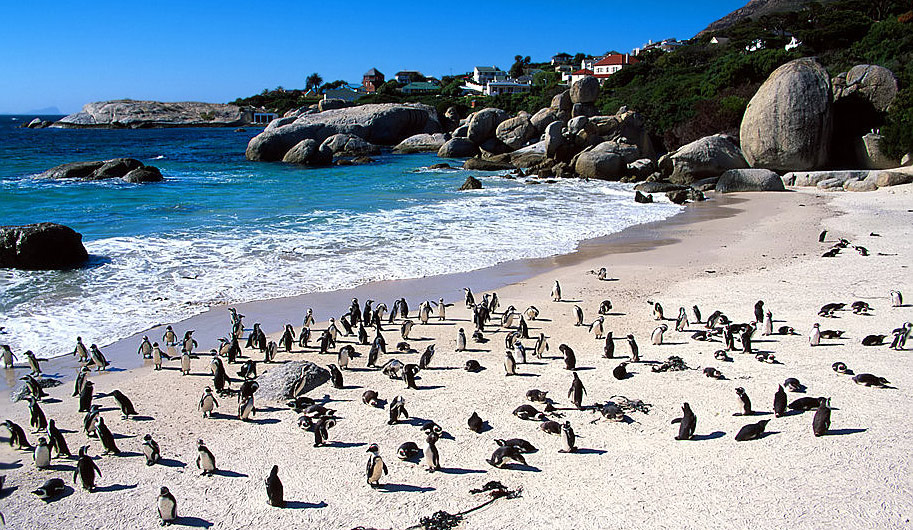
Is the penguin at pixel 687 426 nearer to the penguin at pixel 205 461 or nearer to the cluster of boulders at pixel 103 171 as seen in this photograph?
the penguin at pixel 205 461

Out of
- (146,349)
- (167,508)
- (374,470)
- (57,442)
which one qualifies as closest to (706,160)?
(146,349)

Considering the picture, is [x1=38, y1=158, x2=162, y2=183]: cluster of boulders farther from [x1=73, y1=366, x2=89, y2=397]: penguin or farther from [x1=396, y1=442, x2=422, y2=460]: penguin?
[x1=396, y1=442, x2=422, y2=460]: penguin

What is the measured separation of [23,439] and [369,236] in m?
12.6

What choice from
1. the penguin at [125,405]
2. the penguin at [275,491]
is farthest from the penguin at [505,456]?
the penguin at [125,405]

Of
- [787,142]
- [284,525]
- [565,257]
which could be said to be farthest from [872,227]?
[284,525]

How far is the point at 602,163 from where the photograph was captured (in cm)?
3259

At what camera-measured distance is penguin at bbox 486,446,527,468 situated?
614 cm

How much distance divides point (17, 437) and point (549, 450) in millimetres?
5469

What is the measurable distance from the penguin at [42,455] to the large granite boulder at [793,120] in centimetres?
2849

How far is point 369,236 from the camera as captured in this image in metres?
18.9

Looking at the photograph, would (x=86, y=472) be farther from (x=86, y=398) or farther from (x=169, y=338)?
(x=169, y=338)

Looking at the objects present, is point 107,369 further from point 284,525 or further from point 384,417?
point 284,525

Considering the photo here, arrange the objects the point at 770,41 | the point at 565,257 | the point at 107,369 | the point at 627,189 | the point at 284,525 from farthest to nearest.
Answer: the point at 770,41, the point at 627,189, the point at 565,257, the point at 107,369, the point at 284,525

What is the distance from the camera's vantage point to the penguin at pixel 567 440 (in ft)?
20.8
